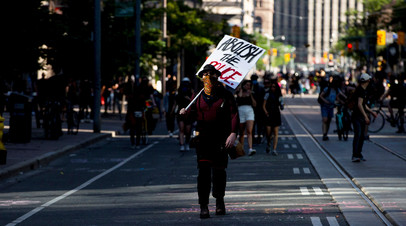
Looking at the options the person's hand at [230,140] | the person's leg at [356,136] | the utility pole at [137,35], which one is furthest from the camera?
the utility pole at [137,35]

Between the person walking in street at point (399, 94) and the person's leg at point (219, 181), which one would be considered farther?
the person walking in street at point (399, 94)

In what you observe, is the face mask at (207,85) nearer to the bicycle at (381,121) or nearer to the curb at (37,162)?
the curb at (37,162)

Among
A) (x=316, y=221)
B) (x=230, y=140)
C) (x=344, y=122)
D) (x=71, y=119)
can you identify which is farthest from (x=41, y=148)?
(x=316, y=221)

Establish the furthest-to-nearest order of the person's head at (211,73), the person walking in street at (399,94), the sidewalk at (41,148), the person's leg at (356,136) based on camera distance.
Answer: the person walking in street at (399,94), the person's leg at (356,136), the sidewalk at (41,148), the person's head at (211,73)

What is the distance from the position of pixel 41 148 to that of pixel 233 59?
10.2 meters

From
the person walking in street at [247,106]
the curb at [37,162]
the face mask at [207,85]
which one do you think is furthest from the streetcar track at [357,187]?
the curb at [37,162]

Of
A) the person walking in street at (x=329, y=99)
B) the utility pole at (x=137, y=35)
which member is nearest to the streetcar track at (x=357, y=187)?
Result: the person walking in street at (x=329, y=99)

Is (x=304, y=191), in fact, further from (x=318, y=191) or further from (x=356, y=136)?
(x=356, y=136)

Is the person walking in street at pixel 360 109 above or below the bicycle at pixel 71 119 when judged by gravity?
above

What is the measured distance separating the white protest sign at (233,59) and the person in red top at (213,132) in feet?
2.10

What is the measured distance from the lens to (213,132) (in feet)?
32.4

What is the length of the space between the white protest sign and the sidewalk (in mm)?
5322

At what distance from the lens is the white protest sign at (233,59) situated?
10.7 metres

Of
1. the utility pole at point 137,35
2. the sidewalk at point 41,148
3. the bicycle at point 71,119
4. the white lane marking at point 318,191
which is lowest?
the sidewalk at point 41,148
